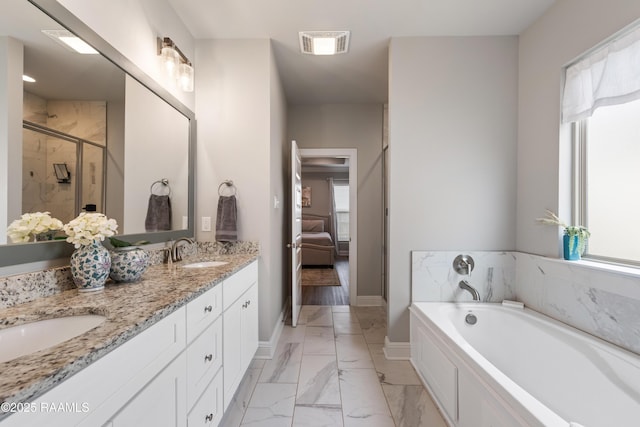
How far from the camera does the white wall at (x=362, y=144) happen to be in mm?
3617

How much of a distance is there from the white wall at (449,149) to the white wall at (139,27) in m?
1.71

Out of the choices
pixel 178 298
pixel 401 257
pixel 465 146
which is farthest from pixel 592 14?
pixel 178 298

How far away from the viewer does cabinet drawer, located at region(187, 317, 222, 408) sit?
1132 millimetres

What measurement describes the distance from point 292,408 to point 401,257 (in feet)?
4.44

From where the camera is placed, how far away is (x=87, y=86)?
1294 millimetres

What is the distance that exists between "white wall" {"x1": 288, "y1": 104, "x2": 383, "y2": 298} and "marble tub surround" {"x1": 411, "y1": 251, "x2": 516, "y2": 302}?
136cm

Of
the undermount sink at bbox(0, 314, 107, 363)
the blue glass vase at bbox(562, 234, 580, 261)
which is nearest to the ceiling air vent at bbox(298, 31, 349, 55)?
the blue glass vase at bbox(562, 234, 580, 261)

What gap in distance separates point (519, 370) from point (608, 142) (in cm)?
155

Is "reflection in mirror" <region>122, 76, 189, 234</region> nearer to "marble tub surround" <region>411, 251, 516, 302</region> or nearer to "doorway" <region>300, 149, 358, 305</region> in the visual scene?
"marble tub surround" <region>411, 251, 516, 302</region>

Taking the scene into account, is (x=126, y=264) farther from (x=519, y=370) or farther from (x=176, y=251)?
(x=519, y=370)

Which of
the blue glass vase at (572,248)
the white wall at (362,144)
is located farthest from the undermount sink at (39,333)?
the white wall at (362,144)

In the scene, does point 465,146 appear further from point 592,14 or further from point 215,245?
point 215,245

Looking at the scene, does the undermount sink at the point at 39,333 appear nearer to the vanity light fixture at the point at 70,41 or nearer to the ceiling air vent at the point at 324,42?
the vanity light fixture at the point at 70,41

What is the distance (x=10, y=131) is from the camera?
955 millimetres
